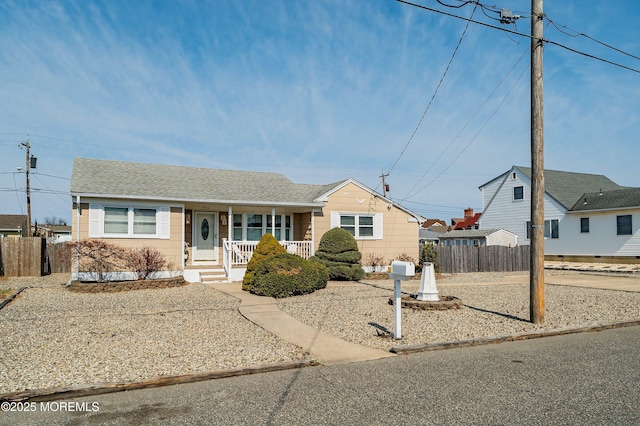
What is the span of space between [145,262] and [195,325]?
7.68 m

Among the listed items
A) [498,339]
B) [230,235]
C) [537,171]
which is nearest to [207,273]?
[230,235]

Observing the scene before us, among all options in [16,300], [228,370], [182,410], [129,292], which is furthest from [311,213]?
[182,410]

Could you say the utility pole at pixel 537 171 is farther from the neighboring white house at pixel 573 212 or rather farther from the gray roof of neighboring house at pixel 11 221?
the gray roof of neighboring house at pixel 11 221

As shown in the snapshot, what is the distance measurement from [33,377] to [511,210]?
113ft

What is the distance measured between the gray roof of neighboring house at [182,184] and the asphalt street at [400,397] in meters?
11.8

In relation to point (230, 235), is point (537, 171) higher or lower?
higher

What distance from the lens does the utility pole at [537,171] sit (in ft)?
31.0

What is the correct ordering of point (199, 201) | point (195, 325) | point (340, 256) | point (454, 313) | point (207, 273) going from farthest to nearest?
point (340, 256)
point (207, 273)
point (199, 201)
point (454, 313)
point (195, 325)

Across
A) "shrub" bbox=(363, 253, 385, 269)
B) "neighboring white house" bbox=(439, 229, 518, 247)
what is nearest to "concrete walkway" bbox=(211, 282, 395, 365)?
"shrub" bbox=(363, 253, 385, 269)

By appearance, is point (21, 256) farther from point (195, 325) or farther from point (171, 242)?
point (195, 325)

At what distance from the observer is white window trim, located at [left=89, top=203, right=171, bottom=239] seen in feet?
51.2

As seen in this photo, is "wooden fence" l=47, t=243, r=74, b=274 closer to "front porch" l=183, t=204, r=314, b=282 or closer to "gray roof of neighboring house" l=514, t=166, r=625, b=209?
"front porch" l=183, t=204, r=314, b=282

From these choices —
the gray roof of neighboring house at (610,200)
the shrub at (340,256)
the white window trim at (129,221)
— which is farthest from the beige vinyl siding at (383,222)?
the gray roof of neighboring house at (610,200)

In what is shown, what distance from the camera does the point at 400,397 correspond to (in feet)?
16.8
